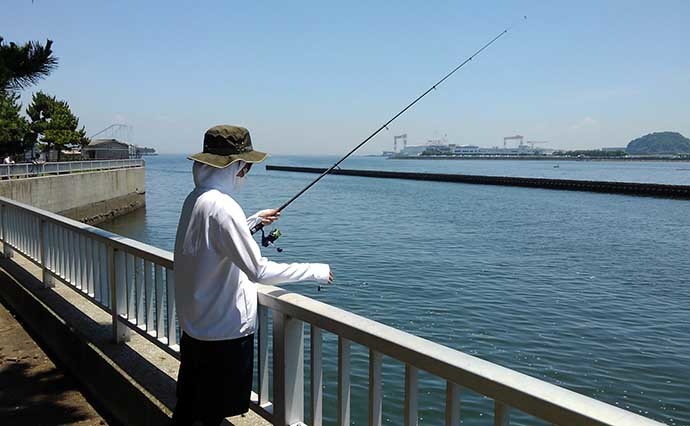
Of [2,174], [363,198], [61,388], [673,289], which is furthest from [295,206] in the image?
[61,388]

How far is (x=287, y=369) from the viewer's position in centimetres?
250

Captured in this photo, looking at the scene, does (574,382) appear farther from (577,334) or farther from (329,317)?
(329,317)

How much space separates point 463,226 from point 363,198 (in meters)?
19.1

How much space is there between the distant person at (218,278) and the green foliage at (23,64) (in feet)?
20.8

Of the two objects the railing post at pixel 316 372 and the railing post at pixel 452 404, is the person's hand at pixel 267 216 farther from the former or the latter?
the railing post at pixel 452 404

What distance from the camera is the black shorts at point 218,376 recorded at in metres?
2.32

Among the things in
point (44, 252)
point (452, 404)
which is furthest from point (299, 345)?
point (44, 252)

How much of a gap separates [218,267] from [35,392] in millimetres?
2496

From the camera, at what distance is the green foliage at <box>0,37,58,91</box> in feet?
24.1

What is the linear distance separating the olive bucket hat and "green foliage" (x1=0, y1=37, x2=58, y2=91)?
6.26 metres

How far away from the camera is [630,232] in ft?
89.5

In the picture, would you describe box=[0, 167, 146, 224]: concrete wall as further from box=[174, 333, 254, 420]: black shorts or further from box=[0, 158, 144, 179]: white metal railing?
box=[174, 333, 254, 420]: black shorts

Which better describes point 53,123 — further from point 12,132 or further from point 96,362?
point 96,362

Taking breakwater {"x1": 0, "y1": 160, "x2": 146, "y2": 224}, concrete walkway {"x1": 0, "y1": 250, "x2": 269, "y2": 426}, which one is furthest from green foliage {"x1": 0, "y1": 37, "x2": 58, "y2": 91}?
breakwater {"x1": 0, "y1": 160, "x2": 146, "y2": 224}
